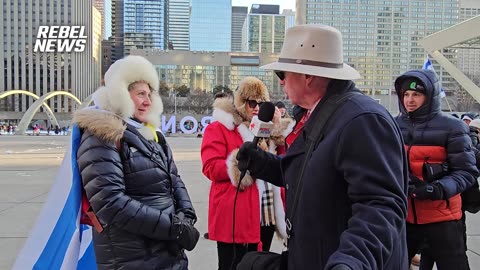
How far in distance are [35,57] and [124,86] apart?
11978 cm

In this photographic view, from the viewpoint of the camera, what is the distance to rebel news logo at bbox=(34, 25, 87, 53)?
10644cm

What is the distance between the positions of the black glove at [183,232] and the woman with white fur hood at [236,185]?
69 centimetres

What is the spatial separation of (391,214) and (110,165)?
151 centimetres

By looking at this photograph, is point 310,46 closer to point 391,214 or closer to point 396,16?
point 391,214

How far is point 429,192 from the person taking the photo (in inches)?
118

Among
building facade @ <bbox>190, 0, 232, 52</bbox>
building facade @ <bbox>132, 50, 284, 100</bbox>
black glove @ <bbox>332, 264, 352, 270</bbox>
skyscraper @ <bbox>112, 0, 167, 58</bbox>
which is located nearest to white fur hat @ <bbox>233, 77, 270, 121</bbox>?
black glove @ <bbox>332, 264, 352, 270</bbox>

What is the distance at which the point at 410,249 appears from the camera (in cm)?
325

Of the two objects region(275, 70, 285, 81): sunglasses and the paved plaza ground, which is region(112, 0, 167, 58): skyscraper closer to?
the paved plaza ground

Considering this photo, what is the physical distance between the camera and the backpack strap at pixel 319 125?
5.33 ft

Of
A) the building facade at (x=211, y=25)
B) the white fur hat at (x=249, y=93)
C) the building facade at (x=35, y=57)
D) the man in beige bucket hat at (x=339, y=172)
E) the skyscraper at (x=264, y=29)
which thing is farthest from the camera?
the building facade at (x=211, y=25)

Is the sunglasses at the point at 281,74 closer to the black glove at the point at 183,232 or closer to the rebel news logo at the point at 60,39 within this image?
the black glove at the point at 183,232

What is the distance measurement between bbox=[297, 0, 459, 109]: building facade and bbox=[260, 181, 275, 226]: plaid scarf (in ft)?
283

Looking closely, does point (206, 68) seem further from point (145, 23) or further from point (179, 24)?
point (179, 24)

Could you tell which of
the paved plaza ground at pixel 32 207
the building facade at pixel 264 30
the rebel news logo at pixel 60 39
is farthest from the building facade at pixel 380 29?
the paved plaza ground at pixel 32 207
